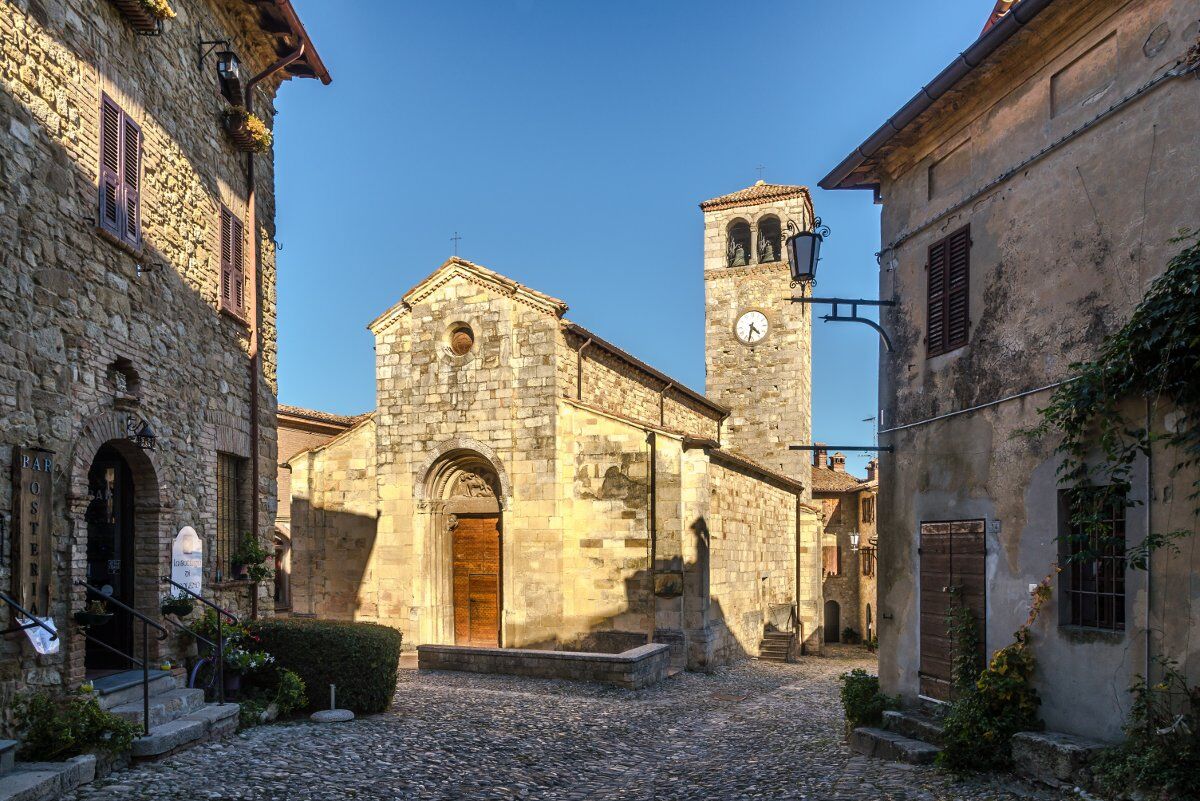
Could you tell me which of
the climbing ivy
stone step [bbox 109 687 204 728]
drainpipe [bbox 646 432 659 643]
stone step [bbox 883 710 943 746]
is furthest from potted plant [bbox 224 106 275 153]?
stone step [bbox 883 710 943 746]

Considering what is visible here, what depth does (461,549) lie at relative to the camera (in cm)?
1938

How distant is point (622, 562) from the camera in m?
17.5

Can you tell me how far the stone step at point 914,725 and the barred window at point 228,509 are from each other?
8.02 metres

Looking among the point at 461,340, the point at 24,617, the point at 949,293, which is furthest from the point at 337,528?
the point at 949,293

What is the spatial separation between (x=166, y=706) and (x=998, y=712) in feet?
25.0

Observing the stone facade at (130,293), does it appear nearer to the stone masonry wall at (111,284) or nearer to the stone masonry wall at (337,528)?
the stone masonry wall at (111,284)

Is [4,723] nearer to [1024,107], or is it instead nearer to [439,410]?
[1024,107]

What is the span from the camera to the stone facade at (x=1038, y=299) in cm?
659

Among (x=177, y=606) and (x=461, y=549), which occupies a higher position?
(x=177, y=606)

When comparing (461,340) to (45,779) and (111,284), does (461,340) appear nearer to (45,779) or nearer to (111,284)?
(111,284)

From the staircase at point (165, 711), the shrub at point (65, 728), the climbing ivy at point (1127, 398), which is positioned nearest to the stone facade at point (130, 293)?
the shrub at point (65, 728)

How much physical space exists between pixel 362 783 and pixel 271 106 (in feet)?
31.8

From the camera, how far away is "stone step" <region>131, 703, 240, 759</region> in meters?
7.28

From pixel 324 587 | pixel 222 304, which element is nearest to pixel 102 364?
pixel 222 304
